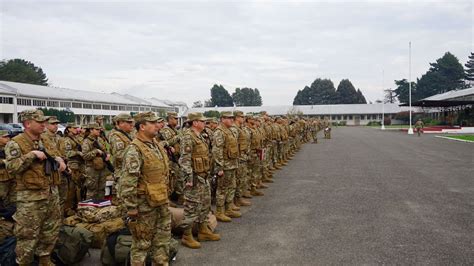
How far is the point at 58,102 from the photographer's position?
50.4 m

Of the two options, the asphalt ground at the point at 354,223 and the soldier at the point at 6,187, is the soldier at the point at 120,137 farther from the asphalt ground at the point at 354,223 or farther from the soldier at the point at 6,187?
the asphalt ground at the point at 354,223

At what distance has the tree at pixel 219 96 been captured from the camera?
110062 millimetres

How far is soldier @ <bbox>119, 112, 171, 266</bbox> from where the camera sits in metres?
4.24

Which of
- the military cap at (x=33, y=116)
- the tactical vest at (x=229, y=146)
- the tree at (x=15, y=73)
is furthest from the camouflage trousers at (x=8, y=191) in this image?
the tree at (x=15, y=73)

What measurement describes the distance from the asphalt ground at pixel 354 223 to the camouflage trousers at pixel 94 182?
101 inches

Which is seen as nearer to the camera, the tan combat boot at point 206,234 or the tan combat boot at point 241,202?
the tan combat boot at point 206,234

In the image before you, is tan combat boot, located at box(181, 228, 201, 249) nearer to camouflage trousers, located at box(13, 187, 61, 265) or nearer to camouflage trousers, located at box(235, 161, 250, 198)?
camouflage trousers, located at box(13, 187, 61, 265)

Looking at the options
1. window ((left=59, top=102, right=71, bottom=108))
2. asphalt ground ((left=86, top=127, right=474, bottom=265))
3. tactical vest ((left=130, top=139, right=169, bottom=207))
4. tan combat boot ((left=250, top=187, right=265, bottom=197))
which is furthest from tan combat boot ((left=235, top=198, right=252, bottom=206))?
window ((left=59, top=102, right=71, bottom=108))

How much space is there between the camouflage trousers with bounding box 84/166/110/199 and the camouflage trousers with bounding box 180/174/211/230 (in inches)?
93.0

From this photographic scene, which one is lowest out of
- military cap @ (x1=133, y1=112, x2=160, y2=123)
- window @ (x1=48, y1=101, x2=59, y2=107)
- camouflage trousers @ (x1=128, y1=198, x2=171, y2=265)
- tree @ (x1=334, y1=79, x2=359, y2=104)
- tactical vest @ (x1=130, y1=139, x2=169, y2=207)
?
camouflage trousers @ (x1=128, y1=198, x2=171, y2=265)

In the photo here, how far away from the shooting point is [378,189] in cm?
963

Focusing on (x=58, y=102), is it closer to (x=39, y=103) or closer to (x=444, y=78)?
(x=39, y=103)

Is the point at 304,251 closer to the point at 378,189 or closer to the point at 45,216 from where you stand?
the point at 45,216

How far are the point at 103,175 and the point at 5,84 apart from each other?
45406mm
